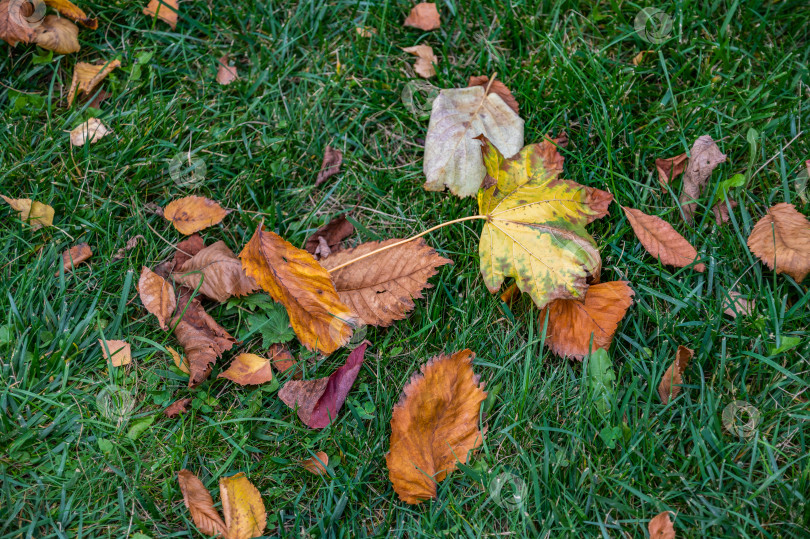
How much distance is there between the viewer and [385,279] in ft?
6.07

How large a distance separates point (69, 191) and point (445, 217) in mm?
1364

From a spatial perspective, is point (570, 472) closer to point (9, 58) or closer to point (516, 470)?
point (516, 470)

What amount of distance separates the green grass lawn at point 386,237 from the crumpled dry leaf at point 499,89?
1.7 inches

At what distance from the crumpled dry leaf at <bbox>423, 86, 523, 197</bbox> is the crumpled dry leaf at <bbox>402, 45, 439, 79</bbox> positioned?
20 cm

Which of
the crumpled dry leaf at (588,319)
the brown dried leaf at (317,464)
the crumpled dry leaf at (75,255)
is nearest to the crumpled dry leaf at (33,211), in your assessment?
the crumpled dry leaf at (75,255)

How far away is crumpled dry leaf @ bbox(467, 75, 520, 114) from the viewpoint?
6.95 ft

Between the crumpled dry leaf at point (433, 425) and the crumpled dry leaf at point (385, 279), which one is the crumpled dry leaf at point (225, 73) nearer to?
the crumpled dry leaf at point (385, 279)

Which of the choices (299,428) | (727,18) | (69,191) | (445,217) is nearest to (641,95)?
(727,18)

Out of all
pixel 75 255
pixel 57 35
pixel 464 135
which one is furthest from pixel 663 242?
pixel 57 35

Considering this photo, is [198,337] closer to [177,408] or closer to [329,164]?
[177,408]

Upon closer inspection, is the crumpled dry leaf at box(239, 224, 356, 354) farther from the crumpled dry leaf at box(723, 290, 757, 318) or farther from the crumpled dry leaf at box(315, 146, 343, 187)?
the crumpled dry leaf at box(723, 290, 757, 318)

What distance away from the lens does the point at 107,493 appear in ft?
5.41

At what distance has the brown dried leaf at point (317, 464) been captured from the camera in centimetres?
167

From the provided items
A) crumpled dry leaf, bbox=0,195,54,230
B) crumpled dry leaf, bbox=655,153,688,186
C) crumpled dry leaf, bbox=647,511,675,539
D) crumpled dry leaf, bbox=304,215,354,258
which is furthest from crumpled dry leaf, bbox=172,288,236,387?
crumpled dry leaf, bbox=655,153,688,186
